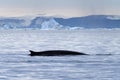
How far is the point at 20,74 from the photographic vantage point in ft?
92.0

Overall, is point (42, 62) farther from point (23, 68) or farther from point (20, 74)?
point (20, 74)

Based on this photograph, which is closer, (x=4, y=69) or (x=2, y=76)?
(x=2, y=76)

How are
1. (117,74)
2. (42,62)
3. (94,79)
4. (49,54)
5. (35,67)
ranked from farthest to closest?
(49,54)
(42,62)
(35,67)
(117,74)
(94,79)

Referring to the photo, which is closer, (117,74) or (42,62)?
(117,74)

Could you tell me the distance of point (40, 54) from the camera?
42.6 meters

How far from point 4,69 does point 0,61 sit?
6.04 m

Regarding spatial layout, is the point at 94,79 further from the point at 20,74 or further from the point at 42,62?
the point at 42,62

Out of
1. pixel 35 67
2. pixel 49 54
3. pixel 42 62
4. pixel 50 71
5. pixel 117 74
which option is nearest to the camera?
pixel 117 74

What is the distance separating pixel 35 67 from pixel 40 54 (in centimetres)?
1051

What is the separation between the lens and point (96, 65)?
3331cm

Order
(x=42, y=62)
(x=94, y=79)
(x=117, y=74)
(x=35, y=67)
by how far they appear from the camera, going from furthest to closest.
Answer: (x=42, y=62)
(x=35, y=67)
(x=117, y=74)
(x=94, y=79)

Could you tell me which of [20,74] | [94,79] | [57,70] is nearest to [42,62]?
[57,70]

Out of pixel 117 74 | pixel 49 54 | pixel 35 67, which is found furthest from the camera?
pixel 49 54

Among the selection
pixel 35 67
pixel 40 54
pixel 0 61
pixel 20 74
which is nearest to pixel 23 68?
pixel 35 67
